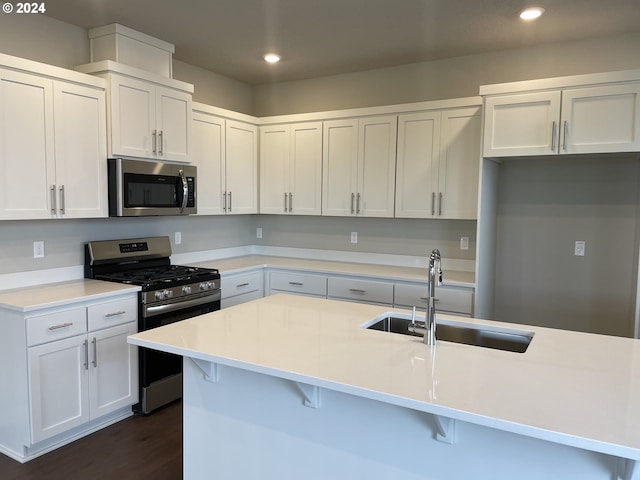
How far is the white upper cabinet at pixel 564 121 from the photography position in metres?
2.98

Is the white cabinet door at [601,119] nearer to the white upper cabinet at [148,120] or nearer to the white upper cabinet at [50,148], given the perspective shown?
the white upper cabinet at [148,120]

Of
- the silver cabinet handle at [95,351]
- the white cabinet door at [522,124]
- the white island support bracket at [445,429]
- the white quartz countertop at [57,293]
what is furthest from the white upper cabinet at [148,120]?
the white island support bracket at [445,429]

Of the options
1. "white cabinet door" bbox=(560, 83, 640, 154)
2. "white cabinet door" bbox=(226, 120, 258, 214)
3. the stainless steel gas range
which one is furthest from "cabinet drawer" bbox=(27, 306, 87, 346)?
"white cabinet door" bbox=(560, 83, 640, 154)

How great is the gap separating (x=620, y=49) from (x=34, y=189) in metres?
4.15

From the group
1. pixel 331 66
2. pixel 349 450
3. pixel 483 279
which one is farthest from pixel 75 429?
pixel 331 66

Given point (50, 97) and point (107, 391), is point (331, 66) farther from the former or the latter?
point (107, 391)

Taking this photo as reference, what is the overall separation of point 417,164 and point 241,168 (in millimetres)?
1703

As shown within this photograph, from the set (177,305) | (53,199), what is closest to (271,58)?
(53,199)

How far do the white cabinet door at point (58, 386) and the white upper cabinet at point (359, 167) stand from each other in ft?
7.96

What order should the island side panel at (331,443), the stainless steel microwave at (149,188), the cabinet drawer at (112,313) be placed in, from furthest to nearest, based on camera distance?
the stainless steel microwave at (149,188), the cabinet drawer at (112,313), the island side panel at (331,443)

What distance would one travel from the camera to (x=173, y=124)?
366 centimetres

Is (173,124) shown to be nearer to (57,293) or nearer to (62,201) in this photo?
(62,201)

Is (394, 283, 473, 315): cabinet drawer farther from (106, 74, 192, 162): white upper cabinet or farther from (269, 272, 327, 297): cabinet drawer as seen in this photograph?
(106, 74, 192, 162): white upper cabinet

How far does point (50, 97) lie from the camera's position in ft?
9.50
